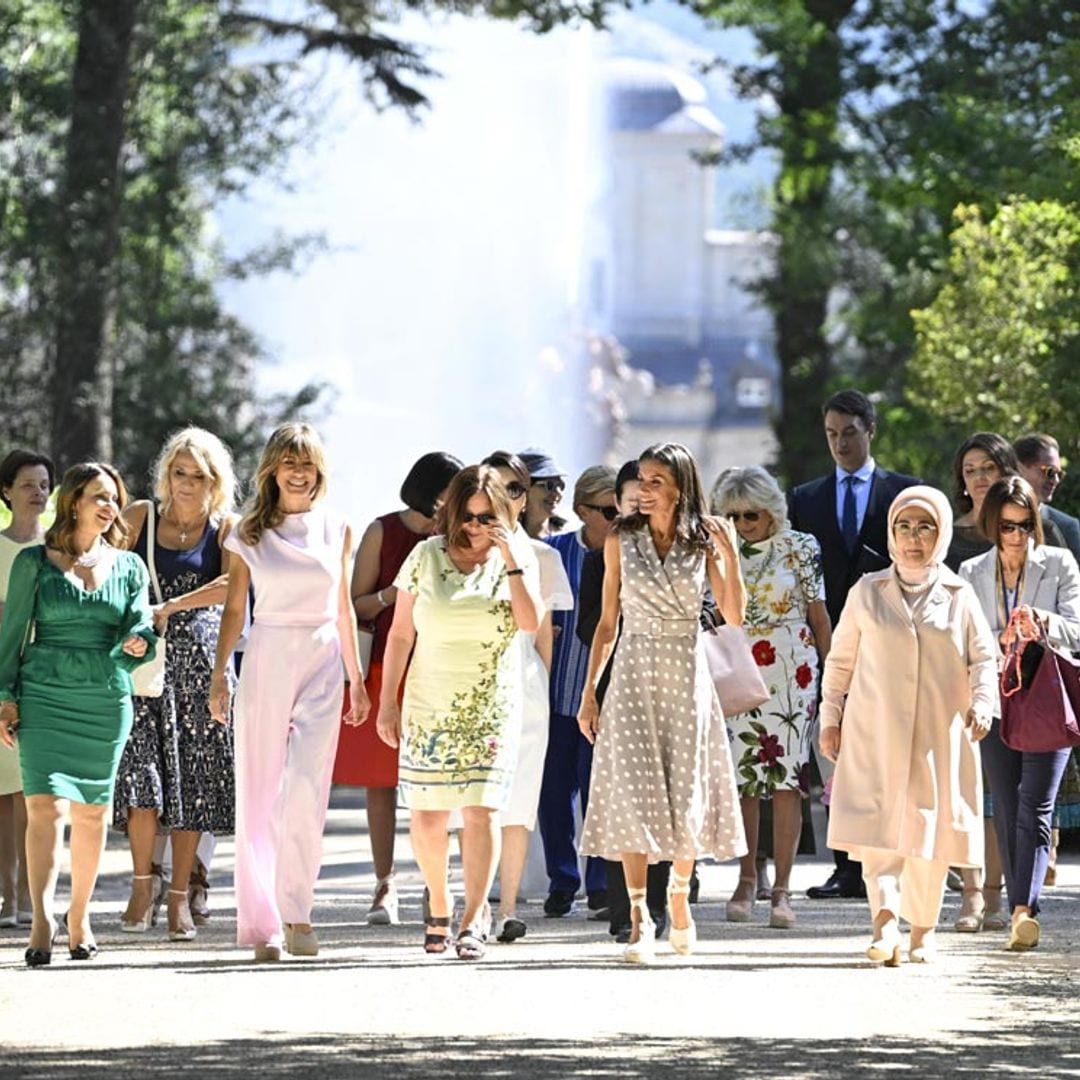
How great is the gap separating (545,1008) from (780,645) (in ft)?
14.2

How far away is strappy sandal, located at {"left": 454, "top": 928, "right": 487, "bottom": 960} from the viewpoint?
12047 millimetres

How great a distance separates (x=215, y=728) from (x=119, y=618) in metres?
1.11

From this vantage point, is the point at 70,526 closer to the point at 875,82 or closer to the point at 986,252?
the point at 986,252

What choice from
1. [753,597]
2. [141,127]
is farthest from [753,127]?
[753,597]

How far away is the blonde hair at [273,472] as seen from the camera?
40.7 feet

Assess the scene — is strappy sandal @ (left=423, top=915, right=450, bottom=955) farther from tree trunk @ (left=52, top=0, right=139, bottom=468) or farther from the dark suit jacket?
tree trunk @ (left=52, top=0, right=139, bottom=468)

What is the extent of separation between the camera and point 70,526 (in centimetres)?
Answer: 1238

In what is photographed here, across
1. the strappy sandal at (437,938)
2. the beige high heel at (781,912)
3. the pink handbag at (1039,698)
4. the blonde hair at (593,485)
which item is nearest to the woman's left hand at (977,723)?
the pink handbag at (1039,698)

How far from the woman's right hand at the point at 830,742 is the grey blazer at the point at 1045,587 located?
1.28 metres

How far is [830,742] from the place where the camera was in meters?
12.4

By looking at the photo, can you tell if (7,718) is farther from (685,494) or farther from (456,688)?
(685,494)

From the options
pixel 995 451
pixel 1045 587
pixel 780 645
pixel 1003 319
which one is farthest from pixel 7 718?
pixel 1003 319

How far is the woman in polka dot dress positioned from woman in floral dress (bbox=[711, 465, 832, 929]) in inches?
72.4

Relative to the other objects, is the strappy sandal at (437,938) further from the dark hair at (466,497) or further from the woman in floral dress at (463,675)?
the dark hair at (466,497)
